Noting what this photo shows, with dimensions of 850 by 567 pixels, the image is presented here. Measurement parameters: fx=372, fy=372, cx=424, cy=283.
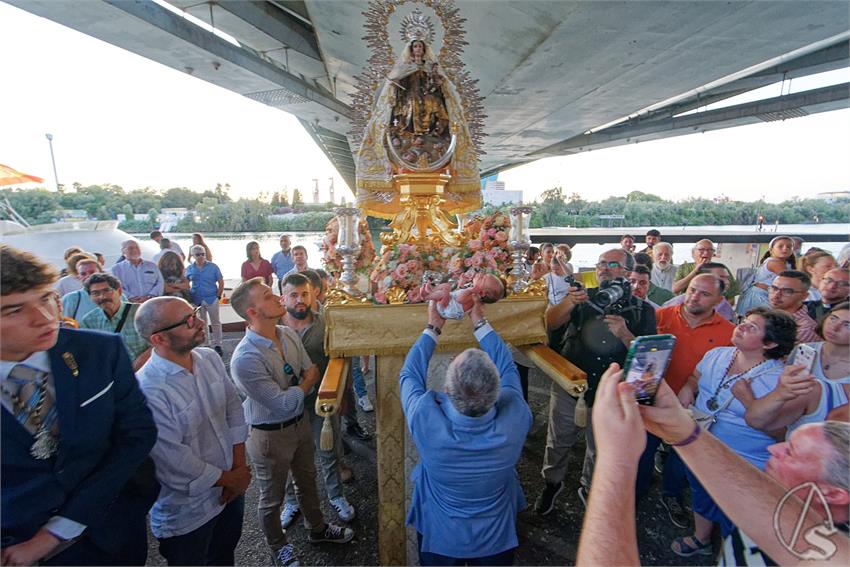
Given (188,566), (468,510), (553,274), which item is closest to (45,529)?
(188,566)

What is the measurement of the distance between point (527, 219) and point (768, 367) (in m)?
1.92

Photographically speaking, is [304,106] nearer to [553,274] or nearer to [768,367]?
[553,274]

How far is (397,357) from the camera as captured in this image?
8.64ft

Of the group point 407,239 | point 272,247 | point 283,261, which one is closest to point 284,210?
point 272,247

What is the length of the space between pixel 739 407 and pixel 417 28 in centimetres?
422

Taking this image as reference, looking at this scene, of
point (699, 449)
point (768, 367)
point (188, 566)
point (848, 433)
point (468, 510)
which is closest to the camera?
point (848, 433)

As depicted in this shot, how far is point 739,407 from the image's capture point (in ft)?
7.50

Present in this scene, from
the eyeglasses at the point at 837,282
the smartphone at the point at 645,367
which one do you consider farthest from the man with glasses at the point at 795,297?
the smartphone at the point at 645,367

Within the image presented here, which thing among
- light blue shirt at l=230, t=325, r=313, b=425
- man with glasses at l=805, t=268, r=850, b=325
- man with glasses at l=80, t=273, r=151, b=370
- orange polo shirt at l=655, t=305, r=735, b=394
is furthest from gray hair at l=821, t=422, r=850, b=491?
man with glasses at l=80, t=273, r=151, b=370

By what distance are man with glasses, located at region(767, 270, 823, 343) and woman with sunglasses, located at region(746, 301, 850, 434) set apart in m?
0.90

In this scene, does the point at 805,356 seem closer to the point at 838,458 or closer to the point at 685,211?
the point at 838,458

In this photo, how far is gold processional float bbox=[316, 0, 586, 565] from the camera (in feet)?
8.55

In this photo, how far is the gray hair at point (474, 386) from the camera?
1551 mm

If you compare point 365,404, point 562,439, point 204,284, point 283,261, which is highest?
point 283,261
